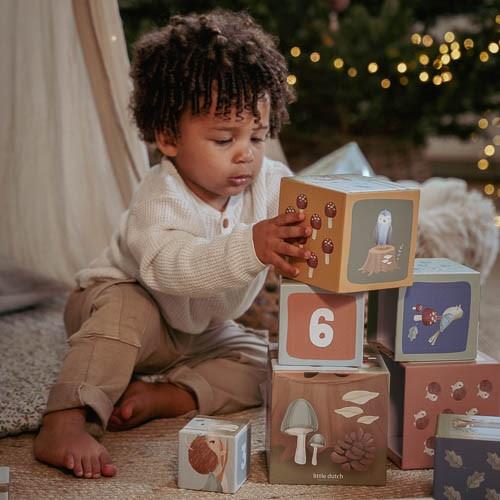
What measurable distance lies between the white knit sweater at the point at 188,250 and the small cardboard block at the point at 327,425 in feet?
0.51

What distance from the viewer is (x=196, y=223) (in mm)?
1346

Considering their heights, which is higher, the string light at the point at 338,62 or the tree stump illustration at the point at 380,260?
the string light at the point at 338,62

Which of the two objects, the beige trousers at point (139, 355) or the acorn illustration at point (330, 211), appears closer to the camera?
the acorn illustration at point (330, 211)

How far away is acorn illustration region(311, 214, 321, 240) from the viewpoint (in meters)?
1.12

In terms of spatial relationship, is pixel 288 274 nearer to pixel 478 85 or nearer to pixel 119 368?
pixel 119 368

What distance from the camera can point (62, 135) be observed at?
1.82 m

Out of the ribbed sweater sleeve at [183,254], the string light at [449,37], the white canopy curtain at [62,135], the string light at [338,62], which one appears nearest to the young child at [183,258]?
the ribbed sweater sleeve at [183,254]

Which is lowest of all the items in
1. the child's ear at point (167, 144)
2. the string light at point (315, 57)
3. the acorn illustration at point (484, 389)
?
the acorn illustration at point (484, 389)

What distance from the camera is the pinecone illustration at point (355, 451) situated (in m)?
1.17

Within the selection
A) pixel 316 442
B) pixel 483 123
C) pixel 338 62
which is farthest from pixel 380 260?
pixel 483 123

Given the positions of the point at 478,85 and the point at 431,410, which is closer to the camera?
the point at 431,410

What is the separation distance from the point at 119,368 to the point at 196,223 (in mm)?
239

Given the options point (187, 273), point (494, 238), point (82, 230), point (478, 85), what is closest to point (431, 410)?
point (187, 273)

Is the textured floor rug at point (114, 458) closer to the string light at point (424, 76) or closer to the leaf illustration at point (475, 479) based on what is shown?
the leaf illustration at point (475, 479)
